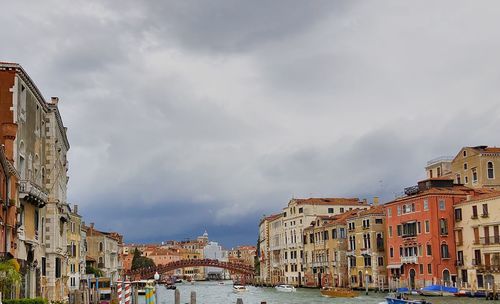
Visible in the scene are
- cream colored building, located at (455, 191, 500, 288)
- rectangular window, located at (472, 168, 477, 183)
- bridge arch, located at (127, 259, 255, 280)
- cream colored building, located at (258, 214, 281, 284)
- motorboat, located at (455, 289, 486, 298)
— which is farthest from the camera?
bridge arch, located at (127, 259, 255, 280)

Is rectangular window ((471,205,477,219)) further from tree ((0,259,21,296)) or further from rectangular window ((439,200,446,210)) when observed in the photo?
tree ((0,259,21,296))

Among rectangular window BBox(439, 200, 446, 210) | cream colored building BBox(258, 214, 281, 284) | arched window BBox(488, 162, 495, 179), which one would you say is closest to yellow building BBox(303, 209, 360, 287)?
cream colored building BBox(258, 214, 281, 284)

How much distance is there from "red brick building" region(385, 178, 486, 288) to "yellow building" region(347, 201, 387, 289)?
407 centimetres

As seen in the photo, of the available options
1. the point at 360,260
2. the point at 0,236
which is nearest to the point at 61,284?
the point at 0,236

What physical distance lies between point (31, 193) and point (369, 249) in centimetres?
3947

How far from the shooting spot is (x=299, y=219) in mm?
76375

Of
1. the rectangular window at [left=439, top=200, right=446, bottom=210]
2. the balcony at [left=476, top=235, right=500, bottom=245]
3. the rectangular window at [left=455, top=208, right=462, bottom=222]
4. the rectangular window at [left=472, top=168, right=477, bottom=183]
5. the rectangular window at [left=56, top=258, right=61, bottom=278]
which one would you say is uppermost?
the rectangular window at [left=472, top=168, right=477, bottom=183]

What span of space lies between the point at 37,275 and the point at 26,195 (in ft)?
15.8

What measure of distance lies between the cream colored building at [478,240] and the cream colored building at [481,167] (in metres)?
7.43

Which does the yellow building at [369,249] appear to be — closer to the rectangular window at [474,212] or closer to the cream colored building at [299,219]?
the rectangular window at [474,212]

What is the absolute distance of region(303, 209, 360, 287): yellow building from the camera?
65.1 meters

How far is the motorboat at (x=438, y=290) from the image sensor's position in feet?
146

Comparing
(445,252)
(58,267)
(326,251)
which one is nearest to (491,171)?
(445,252)

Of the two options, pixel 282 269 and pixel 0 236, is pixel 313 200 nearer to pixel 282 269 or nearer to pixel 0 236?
pixel 282 269
